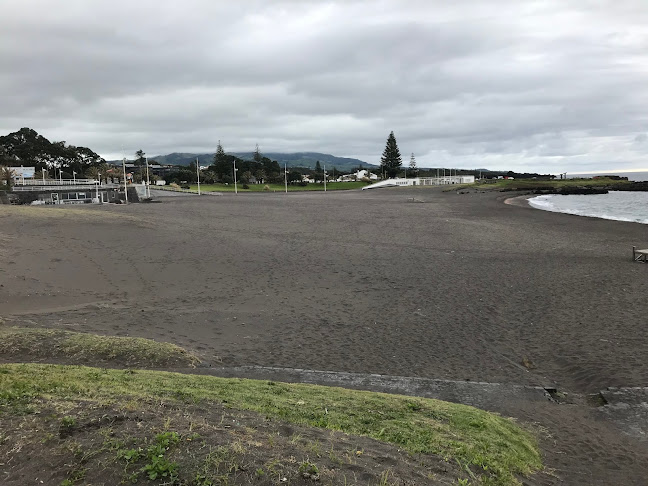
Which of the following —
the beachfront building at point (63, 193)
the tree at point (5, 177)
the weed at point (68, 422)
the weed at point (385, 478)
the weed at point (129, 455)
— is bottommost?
the weed at point (385, 478)

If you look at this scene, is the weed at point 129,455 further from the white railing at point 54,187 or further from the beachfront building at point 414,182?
the beachfront building at point 414,182

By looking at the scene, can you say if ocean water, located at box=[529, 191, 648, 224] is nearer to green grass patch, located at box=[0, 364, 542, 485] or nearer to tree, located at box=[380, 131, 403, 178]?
green grass patch, located at box=[0, 364, 542, 485]

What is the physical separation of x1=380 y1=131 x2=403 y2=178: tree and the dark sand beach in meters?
106

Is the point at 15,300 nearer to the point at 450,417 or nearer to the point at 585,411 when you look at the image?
the point at 450,417

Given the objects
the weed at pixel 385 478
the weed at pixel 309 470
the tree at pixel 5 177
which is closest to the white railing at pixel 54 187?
the tree at pixel 5 177

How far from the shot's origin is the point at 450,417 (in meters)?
5.65

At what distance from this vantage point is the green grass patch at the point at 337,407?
180 inches

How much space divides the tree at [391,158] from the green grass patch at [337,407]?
12325cm

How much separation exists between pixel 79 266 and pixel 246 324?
699 centimetres

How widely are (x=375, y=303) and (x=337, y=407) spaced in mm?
6658

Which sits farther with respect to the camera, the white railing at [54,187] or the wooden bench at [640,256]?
the white railing at [54,187]

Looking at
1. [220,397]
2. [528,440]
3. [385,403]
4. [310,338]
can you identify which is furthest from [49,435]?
[310,338]

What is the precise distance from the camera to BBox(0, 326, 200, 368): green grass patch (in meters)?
7.40

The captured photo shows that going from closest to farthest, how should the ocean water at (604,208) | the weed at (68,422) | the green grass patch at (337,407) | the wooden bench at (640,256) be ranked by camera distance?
the weed at (68,422) < the green grass patch at (337,407) < the wooden bench at (640,256) < the ocean water at (604,208)
